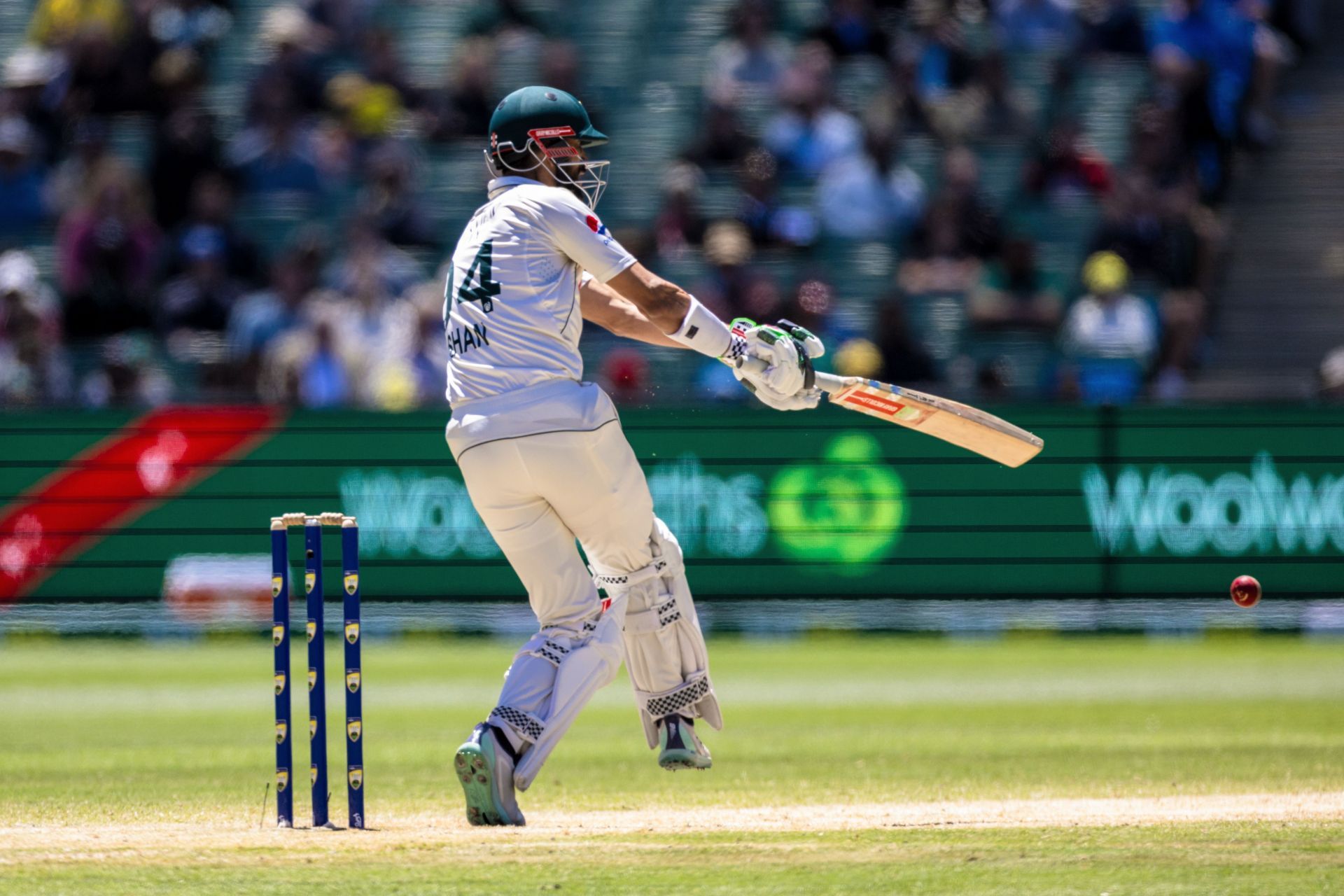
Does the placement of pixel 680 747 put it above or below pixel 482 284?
below

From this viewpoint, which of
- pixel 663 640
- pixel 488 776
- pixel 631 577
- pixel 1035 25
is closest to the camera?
pixel 488 776

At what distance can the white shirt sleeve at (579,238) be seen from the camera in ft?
16.3

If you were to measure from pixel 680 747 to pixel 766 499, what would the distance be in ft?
19.6

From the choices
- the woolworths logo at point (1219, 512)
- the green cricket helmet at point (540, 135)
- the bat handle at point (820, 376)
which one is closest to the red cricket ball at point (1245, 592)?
the bat handle at point (820, 376)

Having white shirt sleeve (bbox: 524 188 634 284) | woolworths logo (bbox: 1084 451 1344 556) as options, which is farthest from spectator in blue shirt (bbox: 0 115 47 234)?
white shirt sleeve (bbox: 524 188 634 284)

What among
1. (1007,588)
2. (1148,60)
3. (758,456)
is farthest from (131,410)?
(1148,60)

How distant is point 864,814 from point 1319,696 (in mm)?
4528

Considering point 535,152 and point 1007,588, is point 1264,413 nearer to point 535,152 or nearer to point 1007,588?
point 1007,588

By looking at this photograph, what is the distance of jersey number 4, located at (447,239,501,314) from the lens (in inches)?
197

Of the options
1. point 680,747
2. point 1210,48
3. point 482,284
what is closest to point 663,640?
point 680,747

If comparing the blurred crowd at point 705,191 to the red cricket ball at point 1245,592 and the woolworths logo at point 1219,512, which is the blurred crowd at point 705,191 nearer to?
the woolworths logo at point 1219,512

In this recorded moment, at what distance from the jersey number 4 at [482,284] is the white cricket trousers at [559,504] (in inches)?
14.3

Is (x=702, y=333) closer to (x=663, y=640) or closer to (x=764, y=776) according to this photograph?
(x=663, y=640)

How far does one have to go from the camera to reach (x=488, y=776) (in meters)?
4.86
